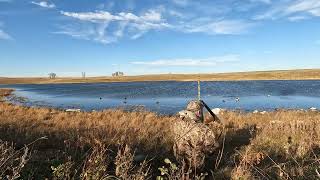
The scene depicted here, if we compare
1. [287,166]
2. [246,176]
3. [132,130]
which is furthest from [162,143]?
[246,176]

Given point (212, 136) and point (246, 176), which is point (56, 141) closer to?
point (212, 136)

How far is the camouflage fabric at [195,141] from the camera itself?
25.3 feet

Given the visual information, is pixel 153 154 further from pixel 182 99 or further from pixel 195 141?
pixel 182 99

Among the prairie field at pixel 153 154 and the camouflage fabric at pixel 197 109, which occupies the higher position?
the camouflage fabric at pixel 197 109

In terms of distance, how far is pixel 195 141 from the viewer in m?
7.73

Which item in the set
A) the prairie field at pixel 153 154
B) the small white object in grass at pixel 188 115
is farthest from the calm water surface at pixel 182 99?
the small white object in grass at pixel 188 115

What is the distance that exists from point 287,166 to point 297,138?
3009 mm

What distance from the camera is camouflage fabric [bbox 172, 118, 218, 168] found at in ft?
25.3

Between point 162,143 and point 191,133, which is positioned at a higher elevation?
point 191,133

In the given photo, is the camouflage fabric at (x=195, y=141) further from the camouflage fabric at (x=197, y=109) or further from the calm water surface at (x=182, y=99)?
the calm water surface at (x=182, y=99)

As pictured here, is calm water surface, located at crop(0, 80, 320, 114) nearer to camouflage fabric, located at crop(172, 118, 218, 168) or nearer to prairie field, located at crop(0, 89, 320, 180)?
prairie field, located at crop(0, 89, 320, 180)

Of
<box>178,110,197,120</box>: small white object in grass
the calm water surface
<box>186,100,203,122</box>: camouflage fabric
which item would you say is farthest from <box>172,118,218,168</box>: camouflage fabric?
the calm water surface

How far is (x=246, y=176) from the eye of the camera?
614 cm

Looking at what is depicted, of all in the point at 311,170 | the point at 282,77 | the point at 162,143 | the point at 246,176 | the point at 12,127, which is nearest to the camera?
the point at 246,176
